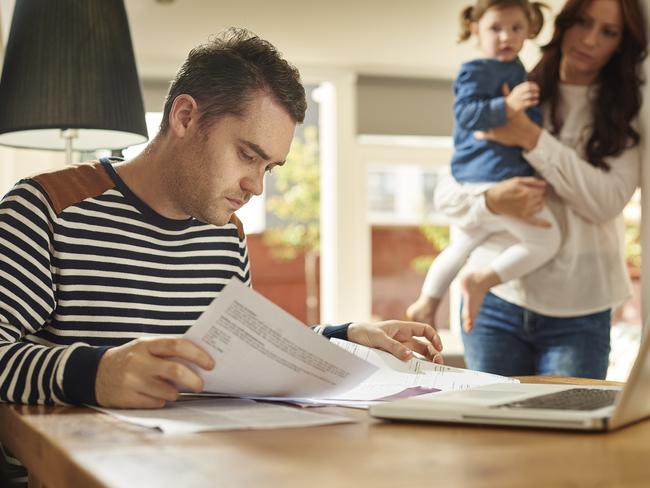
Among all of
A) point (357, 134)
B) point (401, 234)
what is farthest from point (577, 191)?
point (401, 234)

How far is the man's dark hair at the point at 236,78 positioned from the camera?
1361 millimetres

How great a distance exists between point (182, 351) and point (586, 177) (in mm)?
1463

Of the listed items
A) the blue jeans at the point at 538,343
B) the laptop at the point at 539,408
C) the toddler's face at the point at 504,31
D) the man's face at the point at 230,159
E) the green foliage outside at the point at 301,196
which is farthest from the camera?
the green foliage outside at the point at 301,196

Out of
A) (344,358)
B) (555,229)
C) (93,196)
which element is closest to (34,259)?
(93,196)

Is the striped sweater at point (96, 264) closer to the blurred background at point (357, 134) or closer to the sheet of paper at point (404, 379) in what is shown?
the sheet of paper at point (404, 379)

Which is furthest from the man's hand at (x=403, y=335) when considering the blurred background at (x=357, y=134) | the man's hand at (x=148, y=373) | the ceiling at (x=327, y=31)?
the ceiling at (x=327, y=31)

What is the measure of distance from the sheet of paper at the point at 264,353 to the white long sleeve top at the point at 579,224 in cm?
122

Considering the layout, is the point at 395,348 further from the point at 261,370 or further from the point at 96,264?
the point at 96,264

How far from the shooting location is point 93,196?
4.44 ft

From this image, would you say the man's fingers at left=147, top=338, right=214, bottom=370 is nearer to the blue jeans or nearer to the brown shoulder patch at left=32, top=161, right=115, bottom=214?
the brown shoulder patch at left=32, top=161, right=115, bottom=214

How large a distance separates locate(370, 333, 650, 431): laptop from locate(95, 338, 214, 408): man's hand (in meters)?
0.19

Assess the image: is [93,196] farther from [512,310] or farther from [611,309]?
[611,309]

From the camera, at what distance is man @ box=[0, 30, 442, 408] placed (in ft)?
4.07

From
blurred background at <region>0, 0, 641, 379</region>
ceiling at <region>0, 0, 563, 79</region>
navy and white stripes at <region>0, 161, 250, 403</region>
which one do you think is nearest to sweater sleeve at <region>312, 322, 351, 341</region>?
navy and white stripes at <region>0, 161, 250, 403</region>
